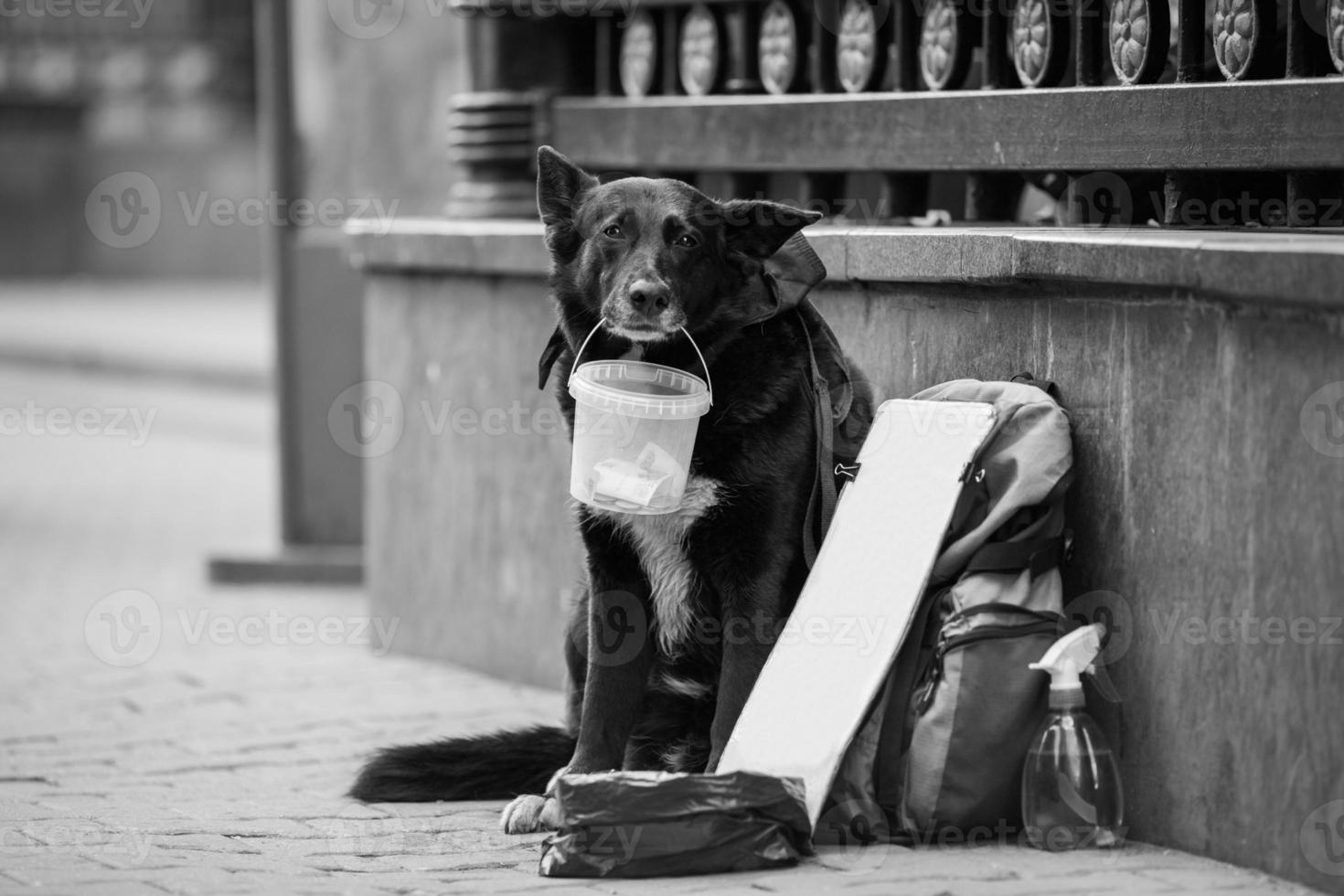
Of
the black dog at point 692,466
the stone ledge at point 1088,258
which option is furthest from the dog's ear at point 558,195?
the stone ledge at point 1088,258

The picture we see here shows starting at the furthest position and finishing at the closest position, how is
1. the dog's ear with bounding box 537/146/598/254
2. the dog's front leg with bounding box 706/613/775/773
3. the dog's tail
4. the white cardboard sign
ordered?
the dog's tail → the dog's ear with bounding box 537/146/598/254 → the dog's front leg with bounding box 706/613/775/773 → the white cardboard sign

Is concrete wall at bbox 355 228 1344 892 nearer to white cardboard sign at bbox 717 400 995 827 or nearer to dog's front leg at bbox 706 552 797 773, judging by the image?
white cardboard sign at bbox 717 400 995 827

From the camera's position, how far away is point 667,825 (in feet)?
12.9

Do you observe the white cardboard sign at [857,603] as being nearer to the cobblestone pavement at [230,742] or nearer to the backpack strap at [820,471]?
the backpack strap at [820,471]

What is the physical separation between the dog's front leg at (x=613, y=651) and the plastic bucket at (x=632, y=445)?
26 cm

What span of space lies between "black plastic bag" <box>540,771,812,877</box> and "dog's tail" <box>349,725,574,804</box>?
2.54 ft

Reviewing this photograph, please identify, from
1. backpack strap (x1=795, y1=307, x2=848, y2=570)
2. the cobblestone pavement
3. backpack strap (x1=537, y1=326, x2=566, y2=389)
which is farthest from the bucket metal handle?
the cobblestone pavement

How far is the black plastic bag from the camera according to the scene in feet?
12.9

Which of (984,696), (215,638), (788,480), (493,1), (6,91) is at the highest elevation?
(6,91)

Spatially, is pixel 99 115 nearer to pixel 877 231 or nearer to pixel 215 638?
pixel 215 638

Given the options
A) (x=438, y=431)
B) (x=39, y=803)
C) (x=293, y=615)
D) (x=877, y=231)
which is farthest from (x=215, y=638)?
(x=877, y=231)

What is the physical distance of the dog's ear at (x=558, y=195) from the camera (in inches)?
182

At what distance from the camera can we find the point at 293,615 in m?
7.84

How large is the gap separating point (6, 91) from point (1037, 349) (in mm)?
27110
